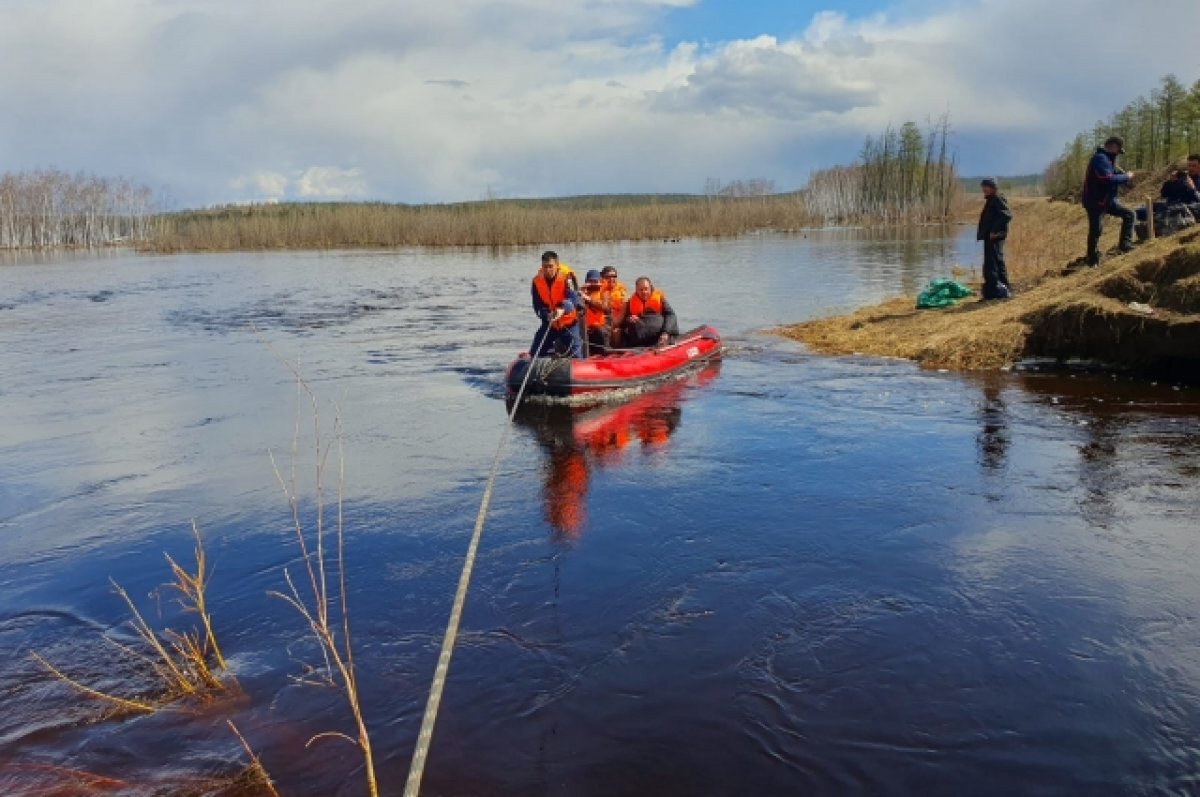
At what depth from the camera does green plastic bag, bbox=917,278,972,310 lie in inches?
704

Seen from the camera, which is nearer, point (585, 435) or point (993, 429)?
point (993, 429)

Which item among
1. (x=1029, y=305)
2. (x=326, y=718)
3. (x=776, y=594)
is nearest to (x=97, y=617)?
(x=326, y=718)

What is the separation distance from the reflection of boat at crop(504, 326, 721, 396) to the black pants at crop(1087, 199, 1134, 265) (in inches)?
270

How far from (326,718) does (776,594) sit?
315 centimetres

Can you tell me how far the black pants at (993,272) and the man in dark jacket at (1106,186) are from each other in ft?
4.80

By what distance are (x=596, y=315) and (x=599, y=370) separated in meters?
1.85

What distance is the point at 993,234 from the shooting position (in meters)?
15.4

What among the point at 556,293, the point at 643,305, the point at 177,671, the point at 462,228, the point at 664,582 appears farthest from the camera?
the point at 462,228

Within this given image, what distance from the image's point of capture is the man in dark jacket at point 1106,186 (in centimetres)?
1411

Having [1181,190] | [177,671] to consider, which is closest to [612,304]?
[1181,190]

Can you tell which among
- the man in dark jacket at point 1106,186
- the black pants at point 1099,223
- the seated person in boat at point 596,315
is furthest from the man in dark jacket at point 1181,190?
the seated person in boat at point 596,315

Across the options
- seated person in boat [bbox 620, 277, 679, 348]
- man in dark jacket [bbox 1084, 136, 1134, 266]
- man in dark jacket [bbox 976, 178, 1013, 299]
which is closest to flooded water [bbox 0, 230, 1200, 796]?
seated person in boat [bbox 620, 277, 679, 348]

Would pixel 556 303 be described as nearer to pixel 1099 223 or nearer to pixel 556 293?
pixel 556 293

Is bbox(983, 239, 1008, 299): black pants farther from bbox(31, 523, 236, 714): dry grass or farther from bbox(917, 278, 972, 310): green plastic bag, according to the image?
bbox(31, 523, 236, 714): dry grass
